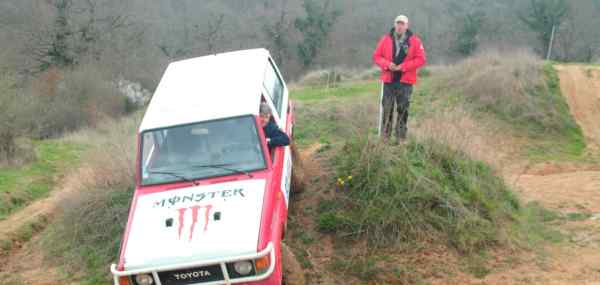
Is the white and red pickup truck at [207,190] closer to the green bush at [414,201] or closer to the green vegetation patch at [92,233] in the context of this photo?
the green bush at [414,201]

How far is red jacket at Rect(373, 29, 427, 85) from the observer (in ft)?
25.9

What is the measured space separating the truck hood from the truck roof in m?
0.82

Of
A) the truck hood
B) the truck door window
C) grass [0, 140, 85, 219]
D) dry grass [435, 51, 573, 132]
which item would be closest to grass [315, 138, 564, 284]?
the truck door window

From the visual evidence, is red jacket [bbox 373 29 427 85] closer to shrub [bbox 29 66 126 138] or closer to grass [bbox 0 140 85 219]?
grass [bbox 0 140 85 219]

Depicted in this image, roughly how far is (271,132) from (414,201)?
1918 millimetres

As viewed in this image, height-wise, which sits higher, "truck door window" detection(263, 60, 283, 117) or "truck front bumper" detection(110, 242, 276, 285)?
"truck door window" detection(263, 60, 283, 117)

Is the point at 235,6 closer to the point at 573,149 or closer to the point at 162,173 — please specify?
the point at 573,149

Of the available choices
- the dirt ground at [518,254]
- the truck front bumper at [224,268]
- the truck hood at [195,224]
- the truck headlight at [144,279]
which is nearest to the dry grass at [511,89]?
the dirt ground at [518,254]

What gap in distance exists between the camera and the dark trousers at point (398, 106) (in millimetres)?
8062

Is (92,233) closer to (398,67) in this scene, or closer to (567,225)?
(398,67)

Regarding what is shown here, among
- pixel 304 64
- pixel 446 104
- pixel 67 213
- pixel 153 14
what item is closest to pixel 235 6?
pixel 153 14

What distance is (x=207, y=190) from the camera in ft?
17.7

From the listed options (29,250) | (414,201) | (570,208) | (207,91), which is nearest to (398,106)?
(414,201)

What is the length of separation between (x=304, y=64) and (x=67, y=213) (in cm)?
4082
